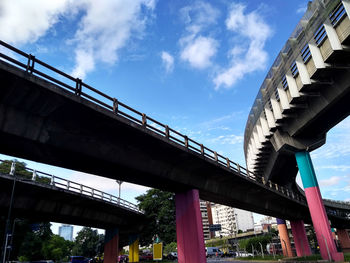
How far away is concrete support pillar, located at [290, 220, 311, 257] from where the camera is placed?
39.1 m

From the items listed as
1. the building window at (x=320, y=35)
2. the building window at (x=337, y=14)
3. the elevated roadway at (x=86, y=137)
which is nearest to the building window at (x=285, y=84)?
the building window at (x=320, y=35)

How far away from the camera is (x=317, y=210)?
29.8 metres

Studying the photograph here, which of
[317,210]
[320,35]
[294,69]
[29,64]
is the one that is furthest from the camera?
[317,210]

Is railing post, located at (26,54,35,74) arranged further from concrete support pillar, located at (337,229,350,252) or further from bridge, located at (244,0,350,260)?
concrete support pillar, located at (337,229,350,252)

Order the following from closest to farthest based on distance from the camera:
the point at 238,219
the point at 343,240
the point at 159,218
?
1. the point at 159,218
2. the point at 343,240
3. the point at 238,219

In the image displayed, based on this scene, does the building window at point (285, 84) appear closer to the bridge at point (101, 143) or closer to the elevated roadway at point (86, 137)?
the bridge at point (101, 143)

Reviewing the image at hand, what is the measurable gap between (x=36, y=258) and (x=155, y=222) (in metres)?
25.6

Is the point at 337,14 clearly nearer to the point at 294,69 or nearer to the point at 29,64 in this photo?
the point at 294,69

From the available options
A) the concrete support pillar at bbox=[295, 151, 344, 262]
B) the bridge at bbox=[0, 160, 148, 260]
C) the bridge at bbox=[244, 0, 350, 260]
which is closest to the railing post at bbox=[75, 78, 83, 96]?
the bridge at bbox=[0, 160, 148, 260]

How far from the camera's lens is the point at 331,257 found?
27.1m

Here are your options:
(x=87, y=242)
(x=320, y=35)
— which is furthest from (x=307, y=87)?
(x=87, y=242)

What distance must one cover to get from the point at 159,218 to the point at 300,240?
22.7m

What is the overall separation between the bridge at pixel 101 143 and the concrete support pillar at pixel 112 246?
19156 mm

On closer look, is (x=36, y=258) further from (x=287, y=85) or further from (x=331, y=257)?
(x=287, y=85)
